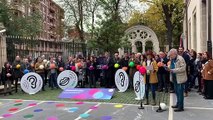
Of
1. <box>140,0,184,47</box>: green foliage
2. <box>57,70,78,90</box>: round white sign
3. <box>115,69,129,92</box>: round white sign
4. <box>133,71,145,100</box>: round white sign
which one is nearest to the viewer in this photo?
<box>133,71,145,100</box>: round white sign

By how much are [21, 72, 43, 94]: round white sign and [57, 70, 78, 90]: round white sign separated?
1106 millimetres

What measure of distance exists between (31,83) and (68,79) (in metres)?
1.74

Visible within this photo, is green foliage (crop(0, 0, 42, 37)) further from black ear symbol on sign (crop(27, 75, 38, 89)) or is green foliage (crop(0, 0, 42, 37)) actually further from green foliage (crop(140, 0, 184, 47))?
green foliage (crop(140, 0, 184, 47))

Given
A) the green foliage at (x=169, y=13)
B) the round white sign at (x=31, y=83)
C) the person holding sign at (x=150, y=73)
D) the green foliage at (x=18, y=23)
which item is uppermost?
the green foliage at (x=169, y=13)

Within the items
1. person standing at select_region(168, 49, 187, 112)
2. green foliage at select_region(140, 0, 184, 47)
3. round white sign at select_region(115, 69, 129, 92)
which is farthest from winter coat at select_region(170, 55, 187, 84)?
green foliage at select_region(140, 0, 184, 47)

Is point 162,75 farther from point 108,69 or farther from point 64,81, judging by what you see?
point 64,81

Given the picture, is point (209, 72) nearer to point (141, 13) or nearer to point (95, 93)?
point (95, 93)

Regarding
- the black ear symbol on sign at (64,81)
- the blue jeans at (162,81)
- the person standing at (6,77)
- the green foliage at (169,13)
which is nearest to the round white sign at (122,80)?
the blue jeans at (162,81)

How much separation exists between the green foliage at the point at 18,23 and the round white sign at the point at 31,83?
11.6 metres

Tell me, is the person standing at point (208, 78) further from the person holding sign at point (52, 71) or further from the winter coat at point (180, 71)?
the person holding sign at point (52, 71)

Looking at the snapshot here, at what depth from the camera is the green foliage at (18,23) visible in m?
25.9

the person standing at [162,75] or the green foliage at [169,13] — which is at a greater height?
the green foliage at [169,13]

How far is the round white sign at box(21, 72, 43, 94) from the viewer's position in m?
15.1

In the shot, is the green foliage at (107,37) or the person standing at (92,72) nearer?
the person standing at (92,72)
